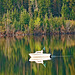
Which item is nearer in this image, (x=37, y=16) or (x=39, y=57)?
(x=39, y=57)

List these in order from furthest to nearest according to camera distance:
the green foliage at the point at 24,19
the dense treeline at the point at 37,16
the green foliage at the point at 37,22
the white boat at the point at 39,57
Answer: the green foliage at the point at 24,19, the green foliage at the point at 37,22, the dense treeline at the point at 37,16, the white boat at the point at 39,57

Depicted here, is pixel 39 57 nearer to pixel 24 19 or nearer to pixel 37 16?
pixel 24 19

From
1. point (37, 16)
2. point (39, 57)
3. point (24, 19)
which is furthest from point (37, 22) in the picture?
point (39, 57)

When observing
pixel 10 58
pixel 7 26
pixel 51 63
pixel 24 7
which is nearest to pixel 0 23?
pixel 7 26

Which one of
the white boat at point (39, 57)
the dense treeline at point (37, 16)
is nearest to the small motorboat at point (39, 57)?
the white boat at point (39, 57)

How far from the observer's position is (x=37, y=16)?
320 ft

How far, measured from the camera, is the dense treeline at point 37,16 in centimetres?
9106

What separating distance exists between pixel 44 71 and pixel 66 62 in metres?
Result: 4.89

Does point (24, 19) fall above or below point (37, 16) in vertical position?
below

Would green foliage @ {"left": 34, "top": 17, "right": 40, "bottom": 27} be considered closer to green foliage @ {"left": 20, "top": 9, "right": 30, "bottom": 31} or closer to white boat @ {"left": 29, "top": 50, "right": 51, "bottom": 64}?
green foliage @ {"left": 20, "top": 9, "right": 30, "bottom": 31}

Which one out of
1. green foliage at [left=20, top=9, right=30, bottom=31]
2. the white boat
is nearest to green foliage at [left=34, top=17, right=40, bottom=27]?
green foliage at [left=20, top=9, right=30, bottom=31]

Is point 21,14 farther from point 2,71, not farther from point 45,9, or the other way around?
point 2,71

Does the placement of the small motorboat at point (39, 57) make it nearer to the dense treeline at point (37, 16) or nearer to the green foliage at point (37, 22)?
the dense treeline at point (37, 16)

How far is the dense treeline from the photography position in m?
91.1
